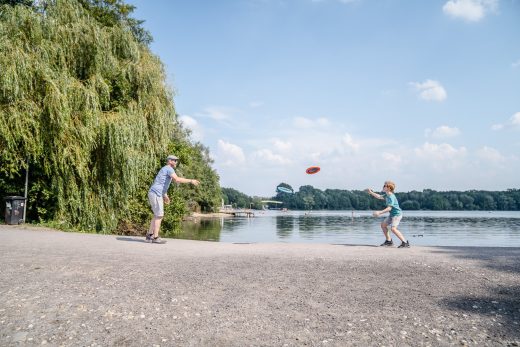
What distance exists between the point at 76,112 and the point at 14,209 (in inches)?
172

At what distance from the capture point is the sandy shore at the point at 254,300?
3.95m

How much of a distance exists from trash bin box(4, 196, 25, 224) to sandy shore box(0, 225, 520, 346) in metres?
7.71

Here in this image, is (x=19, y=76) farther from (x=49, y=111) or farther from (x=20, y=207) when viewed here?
(x=20, y=207)

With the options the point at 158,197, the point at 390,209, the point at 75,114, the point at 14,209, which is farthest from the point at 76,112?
the point at 390,209

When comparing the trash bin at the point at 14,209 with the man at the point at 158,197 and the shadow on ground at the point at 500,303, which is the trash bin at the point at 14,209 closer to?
the man at the point at 158,197

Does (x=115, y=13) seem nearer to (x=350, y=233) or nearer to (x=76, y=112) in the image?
(x=76, y=112)

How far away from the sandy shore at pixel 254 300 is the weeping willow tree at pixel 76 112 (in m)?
7.30

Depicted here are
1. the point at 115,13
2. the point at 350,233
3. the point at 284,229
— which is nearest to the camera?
the point at 115,13

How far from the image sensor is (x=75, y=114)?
15094mm

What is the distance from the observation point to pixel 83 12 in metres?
18.0

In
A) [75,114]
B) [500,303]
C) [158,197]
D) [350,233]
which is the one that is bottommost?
[350,233]

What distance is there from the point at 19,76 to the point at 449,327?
1538 centimetres

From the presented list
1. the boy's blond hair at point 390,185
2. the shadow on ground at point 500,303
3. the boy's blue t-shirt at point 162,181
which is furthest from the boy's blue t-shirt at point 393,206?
the boy's blue t-shirt at point 162,181

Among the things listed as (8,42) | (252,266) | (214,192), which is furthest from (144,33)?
(214,192)
